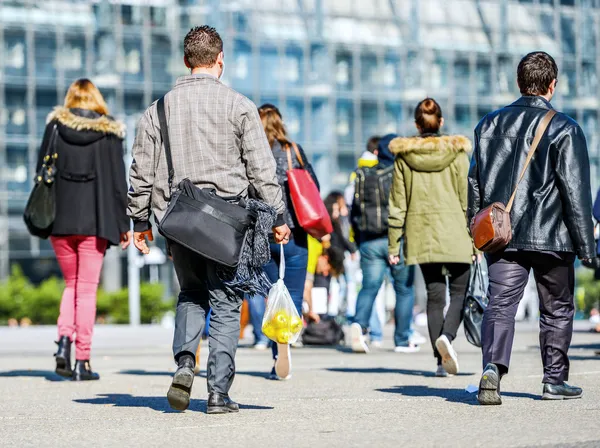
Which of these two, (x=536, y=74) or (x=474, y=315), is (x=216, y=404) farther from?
(x=474, y=315)

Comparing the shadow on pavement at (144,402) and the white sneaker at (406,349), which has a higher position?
the shadow on pavement at (144,402)

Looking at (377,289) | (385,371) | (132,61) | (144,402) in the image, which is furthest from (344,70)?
(144,402)

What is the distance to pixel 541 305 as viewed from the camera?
7574 millimetres

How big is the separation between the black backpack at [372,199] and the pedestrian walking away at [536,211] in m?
5.85

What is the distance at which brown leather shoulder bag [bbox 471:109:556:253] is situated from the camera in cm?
718

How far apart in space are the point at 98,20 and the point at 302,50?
861 centimetres

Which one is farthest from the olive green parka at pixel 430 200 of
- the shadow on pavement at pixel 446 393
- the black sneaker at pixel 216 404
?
the black sneaker at pixel 216 404

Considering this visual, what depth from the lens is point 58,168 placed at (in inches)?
396

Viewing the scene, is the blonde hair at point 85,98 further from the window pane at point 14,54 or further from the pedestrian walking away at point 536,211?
the window pane at point 14,54

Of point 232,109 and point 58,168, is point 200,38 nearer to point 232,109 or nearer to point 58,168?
point 232,109

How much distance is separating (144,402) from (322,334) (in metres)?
7.76

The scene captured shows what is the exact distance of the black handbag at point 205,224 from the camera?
22.0 ft

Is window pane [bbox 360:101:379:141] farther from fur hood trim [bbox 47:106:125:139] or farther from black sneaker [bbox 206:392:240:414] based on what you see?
black sneaker [bbox 206:392:240:414]

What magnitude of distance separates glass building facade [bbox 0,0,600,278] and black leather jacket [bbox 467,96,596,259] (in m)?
46.8
